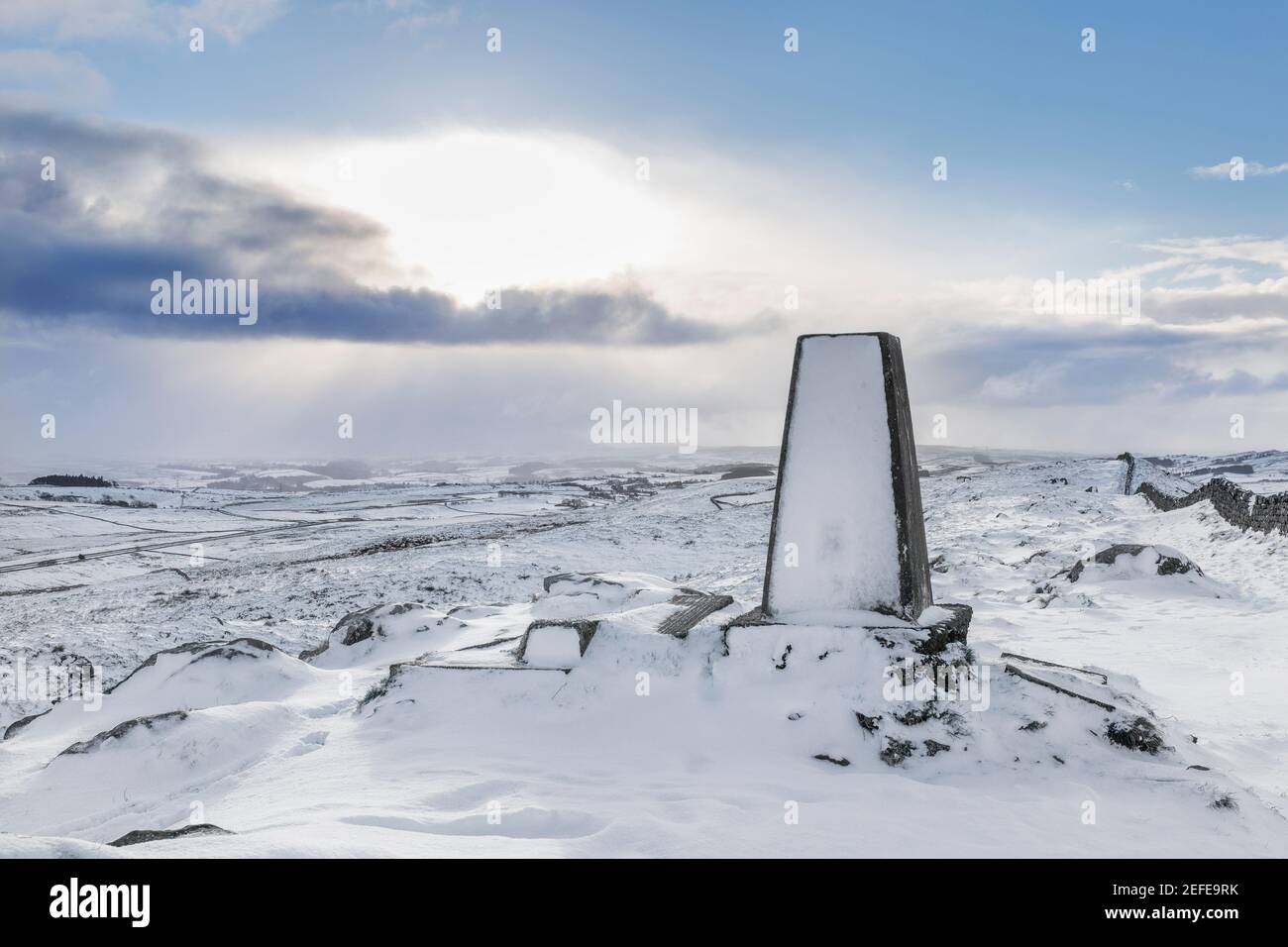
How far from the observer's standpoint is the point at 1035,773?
17.3 ft

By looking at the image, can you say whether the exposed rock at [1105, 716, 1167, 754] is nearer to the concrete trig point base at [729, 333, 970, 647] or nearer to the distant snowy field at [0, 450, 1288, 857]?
the distant snowy field at [0, 450, 1288, 857]

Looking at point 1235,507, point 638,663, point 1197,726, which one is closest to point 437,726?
point 638,663

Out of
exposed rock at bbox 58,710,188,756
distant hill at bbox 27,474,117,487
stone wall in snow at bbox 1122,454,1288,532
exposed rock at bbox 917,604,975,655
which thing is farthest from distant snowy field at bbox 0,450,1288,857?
distant hill at bbox 27,474,117,487

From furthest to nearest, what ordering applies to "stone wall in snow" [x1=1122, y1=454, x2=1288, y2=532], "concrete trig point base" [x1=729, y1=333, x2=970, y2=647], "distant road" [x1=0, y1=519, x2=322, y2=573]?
"distant road" [x1=0, y1=519, x2=322, y2=573], "stone wall in snow" [x1=1122, y1=454, x2=1288, y2=532], "concrete trig point base" [x1=729, y1=333, x2=970, y2=647]

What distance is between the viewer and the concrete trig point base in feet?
21.5

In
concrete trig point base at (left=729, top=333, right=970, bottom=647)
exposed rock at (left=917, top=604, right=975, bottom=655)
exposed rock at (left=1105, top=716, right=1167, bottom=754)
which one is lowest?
exposed rock at (left=1105, top=716, right=1167, bottom=754)

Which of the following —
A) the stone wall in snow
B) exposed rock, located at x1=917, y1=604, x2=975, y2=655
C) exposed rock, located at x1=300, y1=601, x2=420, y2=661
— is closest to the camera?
exposed rock, located at x1=917, y1=604, x2=975, y2=655

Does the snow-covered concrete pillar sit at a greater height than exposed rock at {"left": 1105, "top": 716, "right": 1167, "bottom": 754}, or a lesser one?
greater

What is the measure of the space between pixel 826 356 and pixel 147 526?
43.1 m
